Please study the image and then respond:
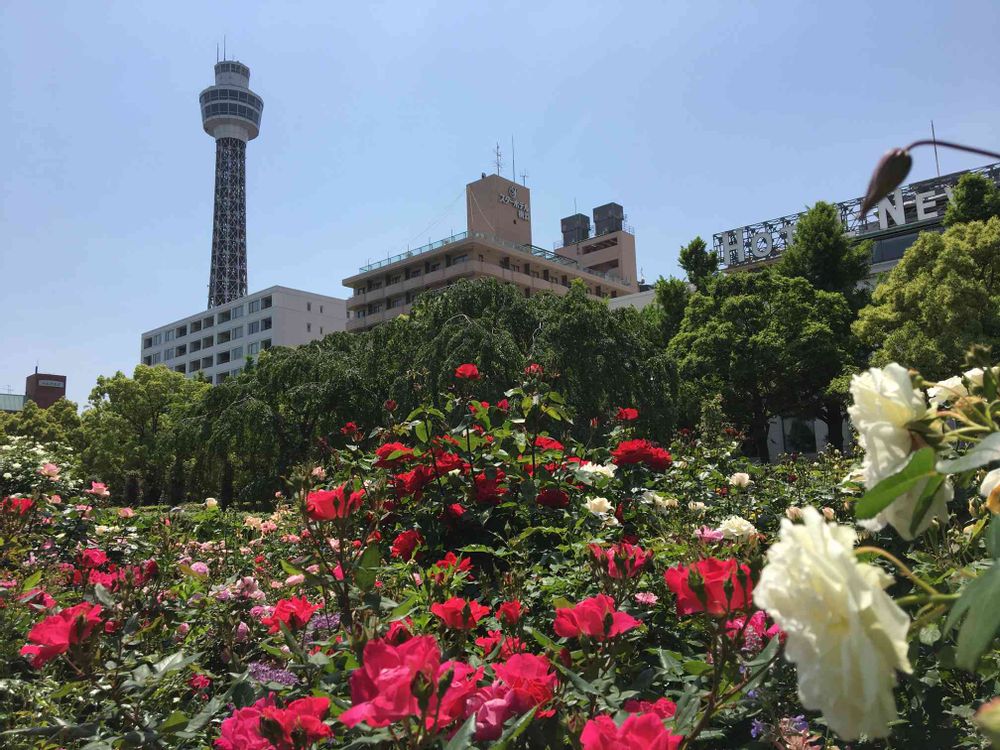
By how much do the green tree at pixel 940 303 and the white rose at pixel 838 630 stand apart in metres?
15.9

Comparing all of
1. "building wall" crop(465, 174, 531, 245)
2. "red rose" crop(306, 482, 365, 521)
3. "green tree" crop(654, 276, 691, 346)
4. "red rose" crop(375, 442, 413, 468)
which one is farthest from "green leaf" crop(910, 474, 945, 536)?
"building wall" crop(465, 174, 531, 245)

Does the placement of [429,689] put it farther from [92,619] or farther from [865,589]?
[92,619]

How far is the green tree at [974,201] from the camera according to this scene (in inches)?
693

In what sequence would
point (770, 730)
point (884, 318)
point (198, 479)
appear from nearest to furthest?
point (770, 730)
point (884, 318)
point (198, 479)

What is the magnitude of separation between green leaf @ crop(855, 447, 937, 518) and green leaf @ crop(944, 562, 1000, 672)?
0.32ft

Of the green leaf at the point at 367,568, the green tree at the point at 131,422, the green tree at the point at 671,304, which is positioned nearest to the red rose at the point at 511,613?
the green leaf at the point at 367,568

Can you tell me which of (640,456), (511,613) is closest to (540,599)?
(511,613)

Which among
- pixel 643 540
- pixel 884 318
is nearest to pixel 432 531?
pixel 643 540

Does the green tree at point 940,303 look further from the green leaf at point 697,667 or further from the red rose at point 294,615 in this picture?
the red rose at point 294,615

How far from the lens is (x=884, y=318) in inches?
638

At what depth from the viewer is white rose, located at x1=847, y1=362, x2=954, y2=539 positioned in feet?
2.02

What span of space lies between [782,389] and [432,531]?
61.3 feet

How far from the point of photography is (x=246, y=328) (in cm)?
5853

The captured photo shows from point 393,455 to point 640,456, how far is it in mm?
1024
